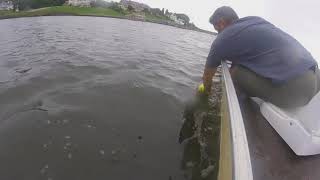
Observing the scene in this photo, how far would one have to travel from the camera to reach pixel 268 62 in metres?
3.15

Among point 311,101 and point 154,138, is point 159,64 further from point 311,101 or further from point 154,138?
point 311,101

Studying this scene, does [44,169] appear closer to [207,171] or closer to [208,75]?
[207,171]

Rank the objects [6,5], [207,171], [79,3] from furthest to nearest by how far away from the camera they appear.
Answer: [79,3]
[6,5]
[207,171]

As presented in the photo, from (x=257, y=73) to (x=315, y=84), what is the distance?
2.16ft

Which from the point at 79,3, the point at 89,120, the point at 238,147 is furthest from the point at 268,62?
the point at 79,3

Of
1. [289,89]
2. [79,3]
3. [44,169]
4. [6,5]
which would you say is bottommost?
[44,169]

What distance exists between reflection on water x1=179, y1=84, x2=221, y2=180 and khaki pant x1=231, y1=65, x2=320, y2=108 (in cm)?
121

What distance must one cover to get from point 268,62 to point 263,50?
17 centimetres

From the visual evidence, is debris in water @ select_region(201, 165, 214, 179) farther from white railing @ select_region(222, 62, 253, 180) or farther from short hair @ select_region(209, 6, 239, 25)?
short hair @ select_region(209, 6, 239, 25)

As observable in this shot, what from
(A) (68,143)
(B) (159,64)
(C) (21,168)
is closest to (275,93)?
(A) (68,143)

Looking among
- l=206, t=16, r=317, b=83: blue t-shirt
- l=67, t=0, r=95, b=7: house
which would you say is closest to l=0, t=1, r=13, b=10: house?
l=67, t=0, r=95, b=7: house

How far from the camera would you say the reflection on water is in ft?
11.5

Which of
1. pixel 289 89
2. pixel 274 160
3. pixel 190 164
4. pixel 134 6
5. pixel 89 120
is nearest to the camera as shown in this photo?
pixel 274 160

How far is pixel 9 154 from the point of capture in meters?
3.49
